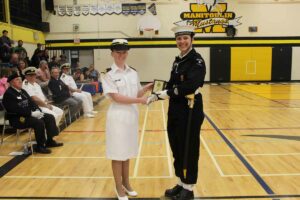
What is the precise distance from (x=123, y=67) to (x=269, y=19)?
18.3 m

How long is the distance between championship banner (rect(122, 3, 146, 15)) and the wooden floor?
1199 centimetres

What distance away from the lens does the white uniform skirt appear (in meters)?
3.71

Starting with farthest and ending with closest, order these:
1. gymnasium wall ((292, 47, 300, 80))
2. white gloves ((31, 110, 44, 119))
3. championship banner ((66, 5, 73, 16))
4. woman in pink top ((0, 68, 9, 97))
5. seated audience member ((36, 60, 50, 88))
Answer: gymnasium wall ((292, 47, 300, 80)) < championship banner ((66, 5, 73, 16)) < seated audience member ((36, 60, 50, 88)) < woman in pink top ((0, 68, 9, 97)) < white gloves ((31, 110, 44, 119))

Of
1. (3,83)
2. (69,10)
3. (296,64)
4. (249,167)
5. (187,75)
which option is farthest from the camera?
(296,64)

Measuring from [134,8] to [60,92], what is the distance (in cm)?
1218

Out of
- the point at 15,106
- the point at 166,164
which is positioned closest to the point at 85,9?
the point at 15,106

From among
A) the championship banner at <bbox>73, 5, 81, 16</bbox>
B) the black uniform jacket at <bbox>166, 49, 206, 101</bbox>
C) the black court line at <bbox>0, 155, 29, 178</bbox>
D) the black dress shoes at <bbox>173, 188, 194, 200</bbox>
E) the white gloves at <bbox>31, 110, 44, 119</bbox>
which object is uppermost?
the championship banner at <bbox>73, 5, 81, 16</bbox>

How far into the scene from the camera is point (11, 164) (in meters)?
5.52

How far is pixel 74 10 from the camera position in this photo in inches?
774

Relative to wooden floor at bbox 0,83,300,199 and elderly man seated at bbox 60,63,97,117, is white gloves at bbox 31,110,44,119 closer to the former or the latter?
wooden floor at bbox 0,83,300,199

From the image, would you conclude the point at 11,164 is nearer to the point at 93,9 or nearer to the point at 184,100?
the point at 184,100

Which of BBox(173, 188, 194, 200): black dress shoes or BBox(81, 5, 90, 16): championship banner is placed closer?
BBox(173, 188, 194, 200): black dress shoes

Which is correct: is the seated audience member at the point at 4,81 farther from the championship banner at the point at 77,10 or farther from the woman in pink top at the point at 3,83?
the championship banner at the point at 77,10

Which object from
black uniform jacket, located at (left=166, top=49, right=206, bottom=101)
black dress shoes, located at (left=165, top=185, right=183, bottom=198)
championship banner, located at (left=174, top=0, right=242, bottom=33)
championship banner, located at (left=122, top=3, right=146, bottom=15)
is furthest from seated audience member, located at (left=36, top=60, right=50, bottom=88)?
championship banner, located at (left=174, top=0, right=242, bottom=33)
